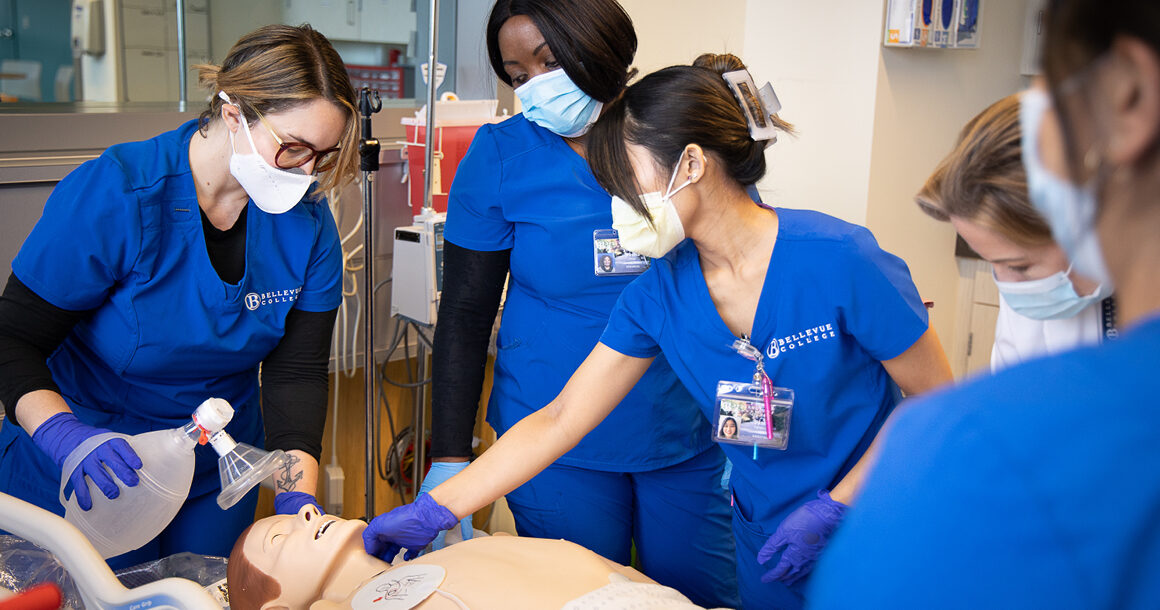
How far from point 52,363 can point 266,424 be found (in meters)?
0.38

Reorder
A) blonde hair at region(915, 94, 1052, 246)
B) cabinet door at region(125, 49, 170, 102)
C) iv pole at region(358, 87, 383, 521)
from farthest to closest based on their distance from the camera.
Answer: cabinet door at region(125, 49, 170, 102)
iv pole at region(358, 87, 383, 521)
blonde hair at region(915, 94, 1052, 246)

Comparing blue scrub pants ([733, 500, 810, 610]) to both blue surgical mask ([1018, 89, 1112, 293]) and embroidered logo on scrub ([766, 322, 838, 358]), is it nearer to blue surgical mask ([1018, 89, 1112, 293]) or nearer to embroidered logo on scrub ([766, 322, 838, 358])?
embroidered logo on scrub ([766, 322, 838, 358])

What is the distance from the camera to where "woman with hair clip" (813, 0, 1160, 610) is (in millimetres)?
469

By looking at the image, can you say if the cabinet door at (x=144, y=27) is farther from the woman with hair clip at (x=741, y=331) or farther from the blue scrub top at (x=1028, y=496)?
the blue scrub top at (x=1028, y=496)

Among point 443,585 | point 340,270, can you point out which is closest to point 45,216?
point 340,270

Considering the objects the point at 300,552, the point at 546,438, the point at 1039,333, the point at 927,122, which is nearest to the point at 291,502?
the point at 300,552

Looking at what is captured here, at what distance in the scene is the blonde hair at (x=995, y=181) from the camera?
93cm

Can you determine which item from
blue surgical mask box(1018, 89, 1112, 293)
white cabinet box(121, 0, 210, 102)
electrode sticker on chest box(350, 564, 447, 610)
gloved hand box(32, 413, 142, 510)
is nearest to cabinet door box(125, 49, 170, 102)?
white cabinet box(121, 0, 210, 102)

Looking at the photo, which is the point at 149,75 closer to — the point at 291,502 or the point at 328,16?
the point at 328,16

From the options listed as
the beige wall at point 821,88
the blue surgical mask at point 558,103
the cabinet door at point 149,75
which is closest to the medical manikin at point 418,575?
the blue surgical mask at point 558,103

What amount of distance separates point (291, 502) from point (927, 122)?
2.75 m

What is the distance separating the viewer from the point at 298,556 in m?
1.45

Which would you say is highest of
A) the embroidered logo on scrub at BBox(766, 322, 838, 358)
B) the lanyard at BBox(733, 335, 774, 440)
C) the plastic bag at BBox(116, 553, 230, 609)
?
the embroidered logo on scrub at BBox(766, 322, 838, 358)

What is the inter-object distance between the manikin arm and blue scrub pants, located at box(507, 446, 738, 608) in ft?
0.81
